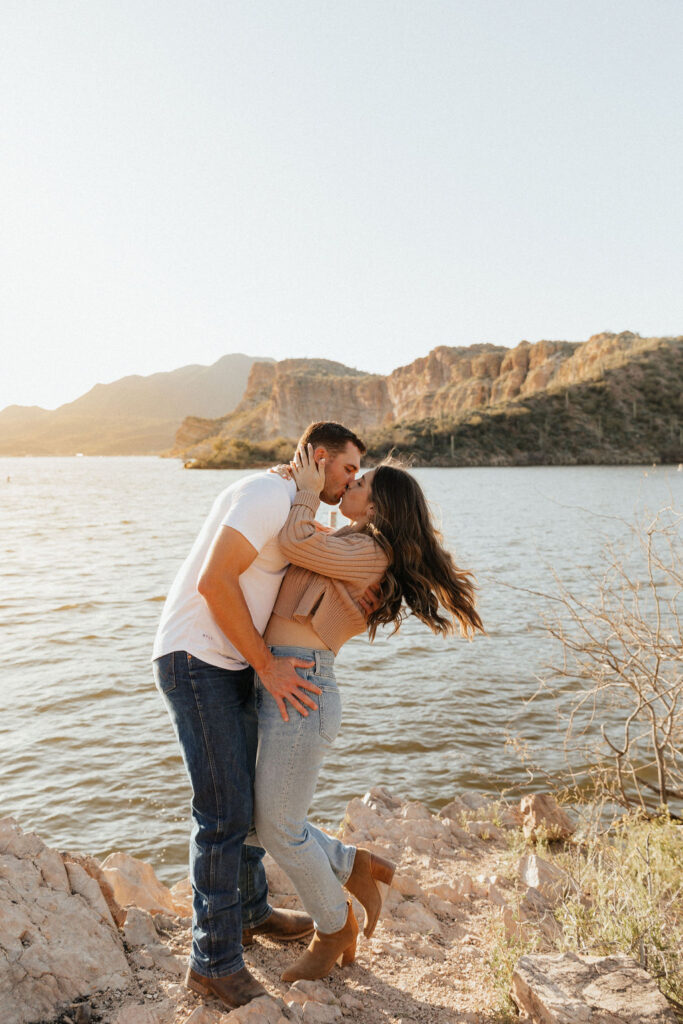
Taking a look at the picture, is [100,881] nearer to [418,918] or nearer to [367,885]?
[367,885]

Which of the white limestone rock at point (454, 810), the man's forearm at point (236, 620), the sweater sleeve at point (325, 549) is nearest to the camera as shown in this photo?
the man's forearm at point (236, 620)

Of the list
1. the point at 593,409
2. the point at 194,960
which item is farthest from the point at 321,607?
the point at 593,409

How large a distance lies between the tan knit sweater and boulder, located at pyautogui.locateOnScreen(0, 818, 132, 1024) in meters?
1.52

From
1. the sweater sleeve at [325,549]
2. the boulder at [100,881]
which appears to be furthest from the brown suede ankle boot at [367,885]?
the sweater sleeve at [325,549]

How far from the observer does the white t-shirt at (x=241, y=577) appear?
2.80 m

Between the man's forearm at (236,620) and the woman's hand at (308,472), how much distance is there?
534 mm

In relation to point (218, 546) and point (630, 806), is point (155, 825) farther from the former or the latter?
point (218, 546)

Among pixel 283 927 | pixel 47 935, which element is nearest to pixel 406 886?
pixel 283 927

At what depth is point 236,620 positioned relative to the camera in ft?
9.08

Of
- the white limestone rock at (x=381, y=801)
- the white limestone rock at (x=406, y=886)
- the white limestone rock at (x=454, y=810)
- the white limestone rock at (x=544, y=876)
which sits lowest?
the white limestone rock at (x=454, y=810)

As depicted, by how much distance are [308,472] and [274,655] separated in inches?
29.4

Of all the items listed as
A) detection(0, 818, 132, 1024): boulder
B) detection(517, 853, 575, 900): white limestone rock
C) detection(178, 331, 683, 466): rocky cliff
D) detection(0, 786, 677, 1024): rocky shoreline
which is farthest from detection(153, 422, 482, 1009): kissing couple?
detection(178, 331, 683, 466): rocky cliff

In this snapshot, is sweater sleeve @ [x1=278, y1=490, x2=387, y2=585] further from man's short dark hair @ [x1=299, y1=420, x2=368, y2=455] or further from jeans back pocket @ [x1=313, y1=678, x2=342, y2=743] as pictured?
jeans back pocket @ [x1=313, y1=678, x2=342, y2=743]

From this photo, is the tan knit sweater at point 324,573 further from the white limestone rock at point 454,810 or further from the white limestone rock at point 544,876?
the white limestone rock at point 454,810
